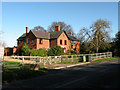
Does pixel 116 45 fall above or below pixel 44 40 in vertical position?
below

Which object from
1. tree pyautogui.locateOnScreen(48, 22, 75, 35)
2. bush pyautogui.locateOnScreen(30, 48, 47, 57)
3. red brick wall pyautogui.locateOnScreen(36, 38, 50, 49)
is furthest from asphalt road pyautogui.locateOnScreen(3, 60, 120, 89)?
tree pyautogui.locateOnScreen(48, 22, 75, 35)

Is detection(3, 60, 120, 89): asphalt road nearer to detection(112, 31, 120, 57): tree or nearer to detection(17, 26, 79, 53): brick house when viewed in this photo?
detection(17, 26, 79, 53): brick house

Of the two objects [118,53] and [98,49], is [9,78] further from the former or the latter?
[98,49]

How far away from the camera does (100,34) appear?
44344mm

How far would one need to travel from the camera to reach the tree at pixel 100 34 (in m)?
43.6

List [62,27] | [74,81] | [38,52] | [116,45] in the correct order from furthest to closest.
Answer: [62,27], [116,45], [38,52], [74,81]

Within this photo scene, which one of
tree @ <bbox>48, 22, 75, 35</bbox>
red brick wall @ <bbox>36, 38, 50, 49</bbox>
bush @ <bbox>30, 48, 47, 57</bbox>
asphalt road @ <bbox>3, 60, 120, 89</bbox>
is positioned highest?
tree @ <bbox>48, 22, 75, 35</bbox>

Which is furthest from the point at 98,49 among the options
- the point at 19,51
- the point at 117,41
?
the point at 19,51

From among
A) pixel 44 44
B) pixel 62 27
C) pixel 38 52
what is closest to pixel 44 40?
pixel 44 44

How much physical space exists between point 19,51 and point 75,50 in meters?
19.1

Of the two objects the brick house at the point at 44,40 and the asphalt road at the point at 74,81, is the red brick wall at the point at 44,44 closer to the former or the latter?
the brick house at the point at 44,40

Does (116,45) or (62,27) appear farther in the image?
(62,27)

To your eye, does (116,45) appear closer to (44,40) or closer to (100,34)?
(100,34)

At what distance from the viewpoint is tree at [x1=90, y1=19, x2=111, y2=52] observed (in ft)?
143
